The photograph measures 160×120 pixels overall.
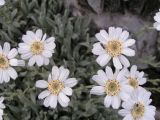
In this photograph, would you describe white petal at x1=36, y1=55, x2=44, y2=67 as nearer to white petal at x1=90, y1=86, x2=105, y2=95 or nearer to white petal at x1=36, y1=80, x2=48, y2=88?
white petal at x1=36, y1=80, x2=48, y2=88

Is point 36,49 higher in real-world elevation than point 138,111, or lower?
higher

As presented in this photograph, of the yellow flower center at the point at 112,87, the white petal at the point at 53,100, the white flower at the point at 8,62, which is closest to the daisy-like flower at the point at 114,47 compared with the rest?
the yellow flower center at the point at 112,87

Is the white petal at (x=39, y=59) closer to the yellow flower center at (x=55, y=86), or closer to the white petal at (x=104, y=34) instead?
the yellow flower center at (x=55, y=86)

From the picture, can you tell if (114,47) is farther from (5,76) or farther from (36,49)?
(5,76)

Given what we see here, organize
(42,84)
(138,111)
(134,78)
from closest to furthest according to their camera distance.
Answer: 1. (42,84)
2. (138,111)
3. (134,78)

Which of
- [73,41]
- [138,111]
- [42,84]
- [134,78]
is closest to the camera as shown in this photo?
[42,84]

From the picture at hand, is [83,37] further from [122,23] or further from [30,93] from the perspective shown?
[30,93]

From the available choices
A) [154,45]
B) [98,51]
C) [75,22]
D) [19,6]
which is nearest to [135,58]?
[154,45]

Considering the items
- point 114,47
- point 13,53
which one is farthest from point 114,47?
point 13,53
